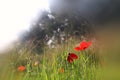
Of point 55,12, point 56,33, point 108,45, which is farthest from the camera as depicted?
point 55,12

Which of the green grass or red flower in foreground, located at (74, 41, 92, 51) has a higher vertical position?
red flower in foreground, located at (74, 41, 92, 51)

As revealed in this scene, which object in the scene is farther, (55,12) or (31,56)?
(55,12)

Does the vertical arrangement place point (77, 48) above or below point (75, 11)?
below

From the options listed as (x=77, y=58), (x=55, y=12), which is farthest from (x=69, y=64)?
(x=55, y=12)

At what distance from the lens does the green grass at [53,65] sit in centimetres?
95

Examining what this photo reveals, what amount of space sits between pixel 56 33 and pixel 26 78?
0.73ft

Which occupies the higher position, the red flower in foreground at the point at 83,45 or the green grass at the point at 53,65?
the red flower in foreground at the point at 83,45

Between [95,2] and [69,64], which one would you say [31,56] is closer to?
[69,64]

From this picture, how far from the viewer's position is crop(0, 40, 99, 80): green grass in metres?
0.95

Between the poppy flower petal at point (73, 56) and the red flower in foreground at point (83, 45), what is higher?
the red flower in foreground at point (83, 45)

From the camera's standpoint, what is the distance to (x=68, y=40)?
1025mm

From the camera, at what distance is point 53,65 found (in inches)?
37.6

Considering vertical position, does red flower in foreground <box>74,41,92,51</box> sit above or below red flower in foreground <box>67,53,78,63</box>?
above

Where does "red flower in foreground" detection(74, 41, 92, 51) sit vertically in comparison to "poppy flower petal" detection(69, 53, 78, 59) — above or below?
above
